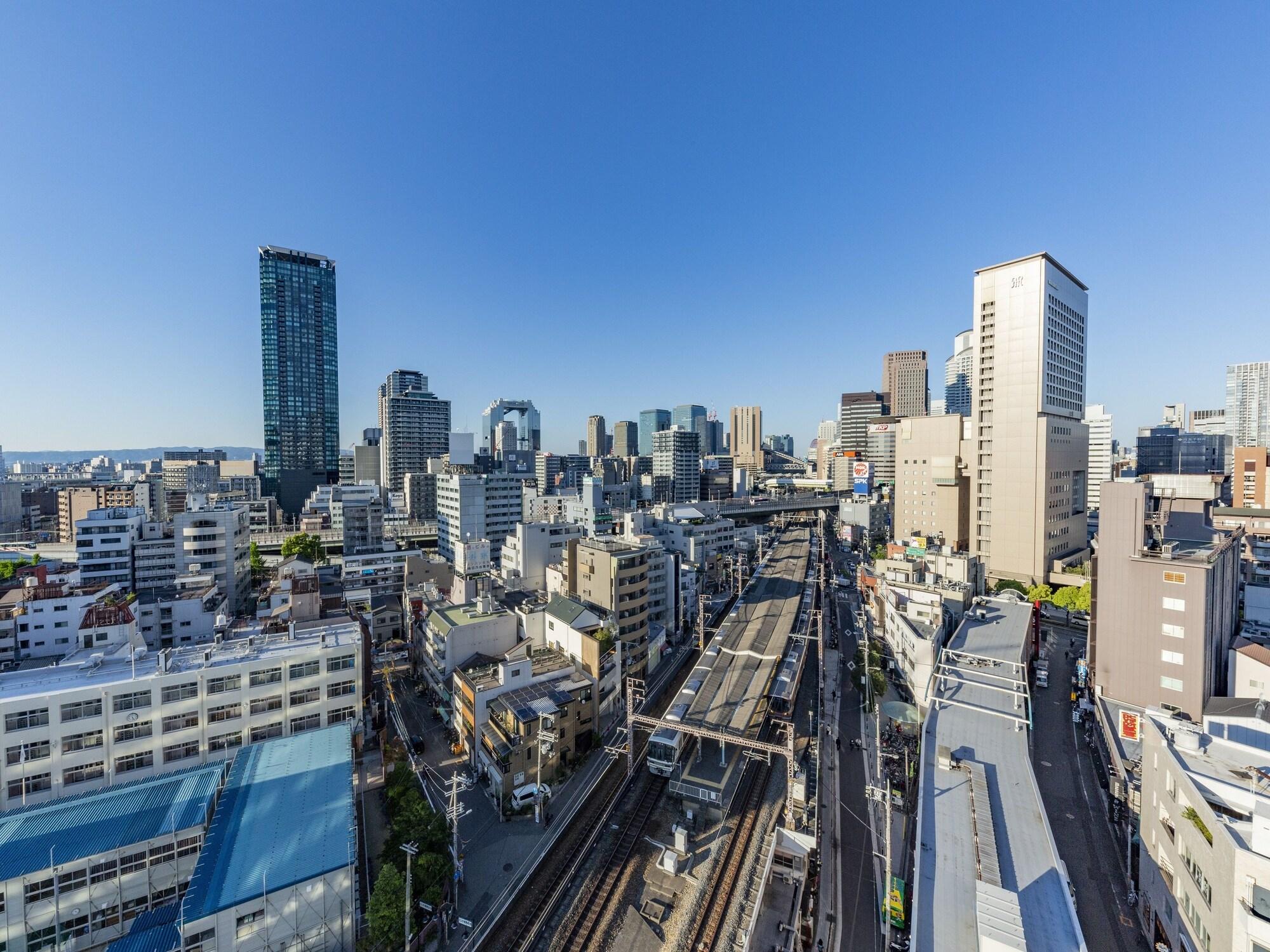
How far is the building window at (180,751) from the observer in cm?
2031

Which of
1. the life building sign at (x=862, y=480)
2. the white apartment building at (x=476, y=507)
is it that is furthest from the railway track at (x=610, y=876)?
the life building sign at (x=862, y=480)

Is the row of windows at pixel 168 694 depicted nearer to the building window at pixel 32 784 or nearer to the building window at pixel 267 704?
the building window at pixel 267 704

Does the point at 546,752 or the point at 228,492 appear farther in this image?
the point at 228,492

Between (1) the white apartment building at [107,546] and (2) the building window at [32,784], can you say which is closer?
(2) the building window at [32,784]

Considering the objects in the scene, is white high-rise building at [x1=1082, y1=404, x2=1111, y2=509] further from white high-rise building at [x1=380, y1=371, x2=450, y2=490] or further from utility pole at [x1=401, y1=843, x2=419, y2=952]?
white high-rise building at [x1=380, y1=371, x2=450, y2=490]

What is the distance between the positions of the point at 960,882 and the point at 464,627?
23.9m

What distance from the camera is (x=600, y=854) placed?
19.0 m

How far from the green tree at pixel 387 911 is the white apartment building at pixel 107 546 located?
44544 mm

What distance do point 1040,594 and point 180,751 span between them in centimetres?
5732

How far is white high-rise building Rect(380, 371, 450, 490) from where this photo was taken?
127m

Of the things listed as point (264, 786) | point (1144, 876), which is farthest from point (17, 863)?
point (1144, 876)

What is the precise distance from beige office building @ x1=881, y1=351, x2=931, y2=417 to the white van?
6509 inches

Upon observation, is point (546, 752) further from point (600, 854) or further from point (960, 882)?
point (960, 882)

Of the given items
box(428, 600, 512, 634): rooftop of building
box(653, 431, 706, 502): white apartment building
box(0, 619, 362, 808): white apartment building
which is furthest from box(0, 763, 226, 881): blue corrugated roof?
box(653, 431, 706, 502): white apartment building
